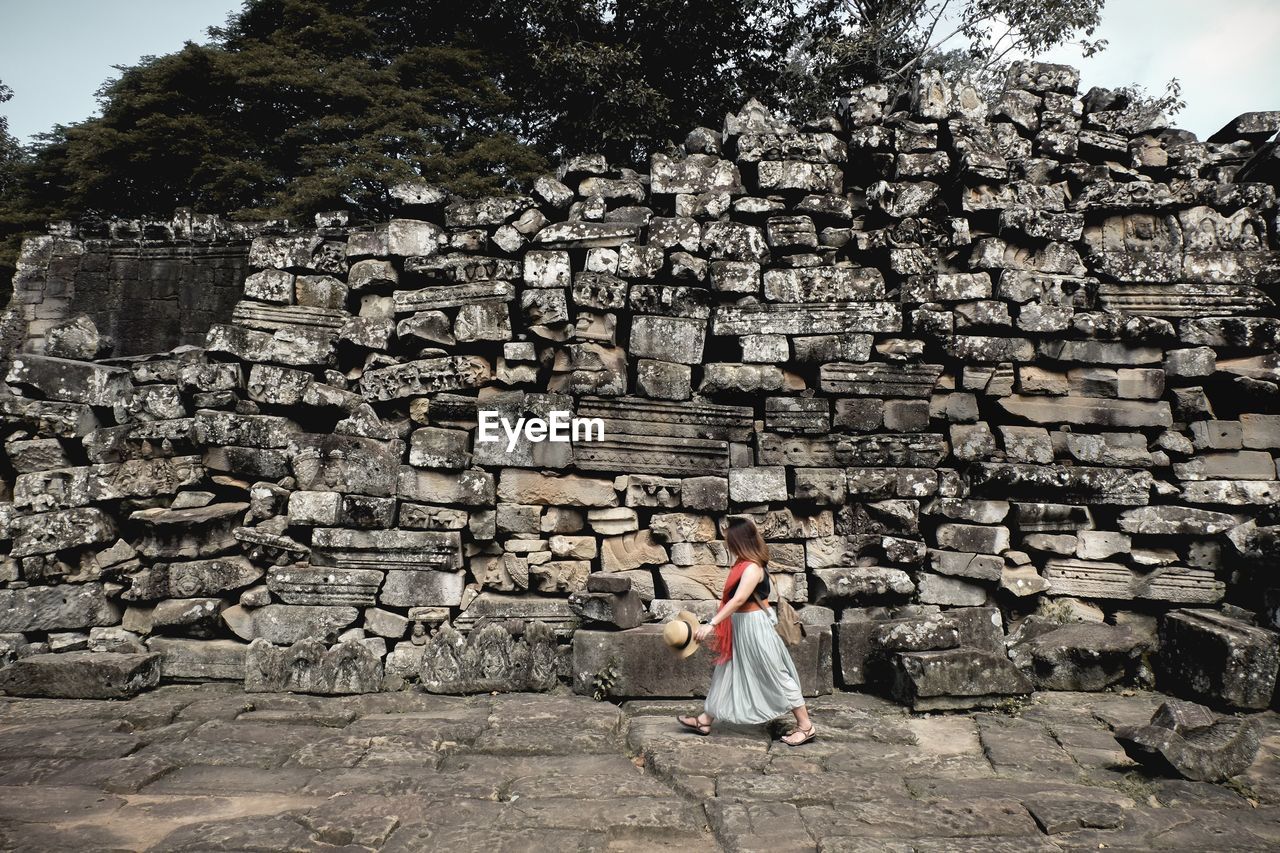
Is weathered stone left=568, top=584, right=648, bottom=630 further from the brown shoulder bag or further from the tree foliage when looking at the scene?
the tree foliage

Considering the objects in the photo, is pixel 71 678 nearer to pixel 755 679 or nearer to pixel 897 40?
pixel 755 679

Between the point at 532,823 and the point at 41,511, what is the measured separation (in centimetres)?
555

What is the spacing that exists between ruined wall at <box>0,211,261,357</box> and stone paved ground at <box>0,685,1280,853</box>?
3.95 meters

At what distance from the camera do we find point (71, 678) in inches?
234

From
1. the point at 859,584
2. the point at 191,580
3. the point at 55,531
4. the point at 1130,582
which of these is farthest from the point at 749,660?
the point at 55,531

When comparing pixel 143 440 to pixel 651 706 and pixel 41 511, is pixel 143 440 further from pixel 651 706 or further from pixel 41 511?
pixel 651 706

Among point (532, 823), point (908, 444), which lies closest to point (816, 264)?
point (908, 444)

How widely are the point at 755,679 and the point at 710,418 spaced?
2474 mm

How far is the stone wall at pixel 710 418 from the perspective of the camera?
6844 millimetres

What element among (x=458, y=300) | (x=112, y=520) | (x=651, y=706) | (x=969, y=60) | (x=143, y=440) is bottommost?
(x=651, y=706)

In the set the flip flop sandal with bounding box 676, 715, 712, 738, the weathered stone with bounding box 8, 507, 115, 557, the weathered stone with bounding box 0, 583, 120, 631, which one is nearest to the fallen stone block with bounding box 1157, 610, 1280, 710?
the flip flop sandal with bounding box 676, 715, 712, 738

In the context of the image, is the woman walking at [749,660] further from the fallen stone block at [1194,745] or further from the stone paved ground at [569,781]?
the fallen stone block at [1194,745]

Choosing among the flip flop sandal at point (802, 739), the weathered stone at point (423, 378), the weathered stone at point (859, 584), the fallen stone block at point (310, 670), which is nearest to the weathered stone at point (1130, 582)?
the weathered stone at point (859, 584)

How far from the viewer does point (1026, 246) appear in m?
7.66
